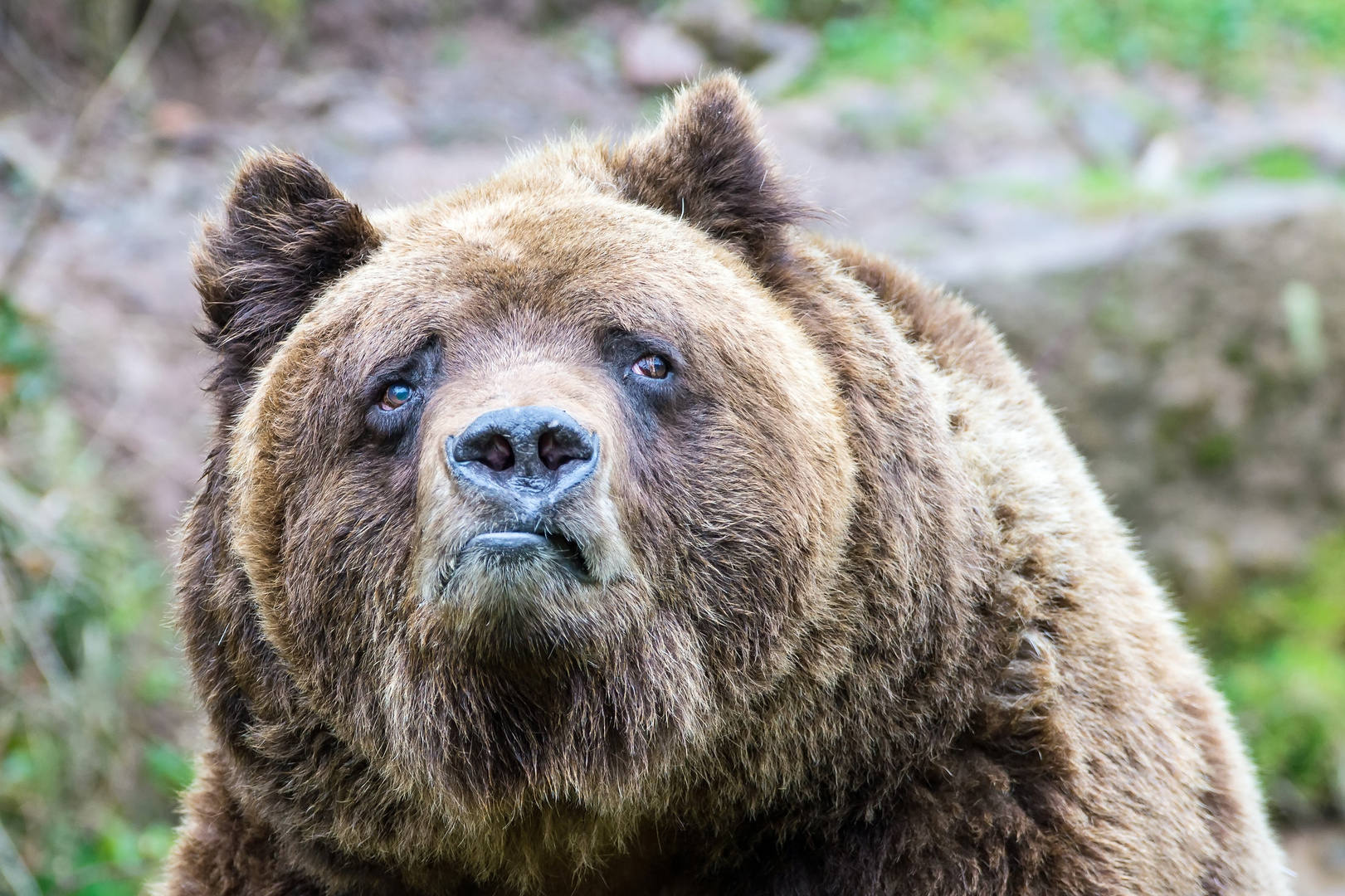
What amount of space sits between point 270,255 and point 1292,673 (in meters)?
7.99

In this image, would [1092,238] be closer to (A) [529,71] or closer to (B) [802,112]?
(B) [802,112]

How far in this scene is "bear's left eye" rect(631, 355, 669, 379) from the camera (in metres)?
3.71

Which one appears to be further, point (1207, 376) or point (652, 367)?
point (1207, 376)

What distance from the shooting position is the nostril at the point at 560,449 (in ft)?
10.4

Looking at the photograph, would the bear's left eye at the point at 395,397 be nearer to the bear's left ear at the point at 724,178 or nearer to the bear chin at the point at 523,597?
the bear chin at the point at 523,597

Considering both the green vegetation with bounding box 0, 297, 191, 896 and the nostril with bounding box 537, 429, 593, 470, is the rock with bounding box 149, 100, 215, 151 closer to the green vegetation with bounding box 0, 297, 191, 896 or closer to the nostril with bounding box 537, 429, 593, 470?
the green vegetation with bounding box 0, 297, 191, 896

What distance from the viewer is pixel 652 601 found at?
11.5 ft

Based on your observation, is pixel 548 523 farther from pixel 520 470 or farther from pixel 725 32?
pixel 725 32

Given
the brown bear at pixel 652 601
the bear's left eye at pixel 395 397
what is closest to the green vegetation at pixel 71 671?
the brown bear at pixel 652 601

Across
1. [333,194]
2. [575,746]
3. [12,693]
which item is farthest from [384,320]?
[12,693]

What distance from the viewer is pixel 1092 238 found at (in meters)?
10.1

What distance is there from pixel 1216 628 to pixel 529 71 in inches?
355

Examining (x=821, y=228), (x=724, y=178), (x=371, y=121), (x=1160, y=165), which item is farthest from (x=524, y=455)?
(x=371, y=121)

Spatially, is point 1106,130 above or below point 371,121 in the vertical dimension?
above
